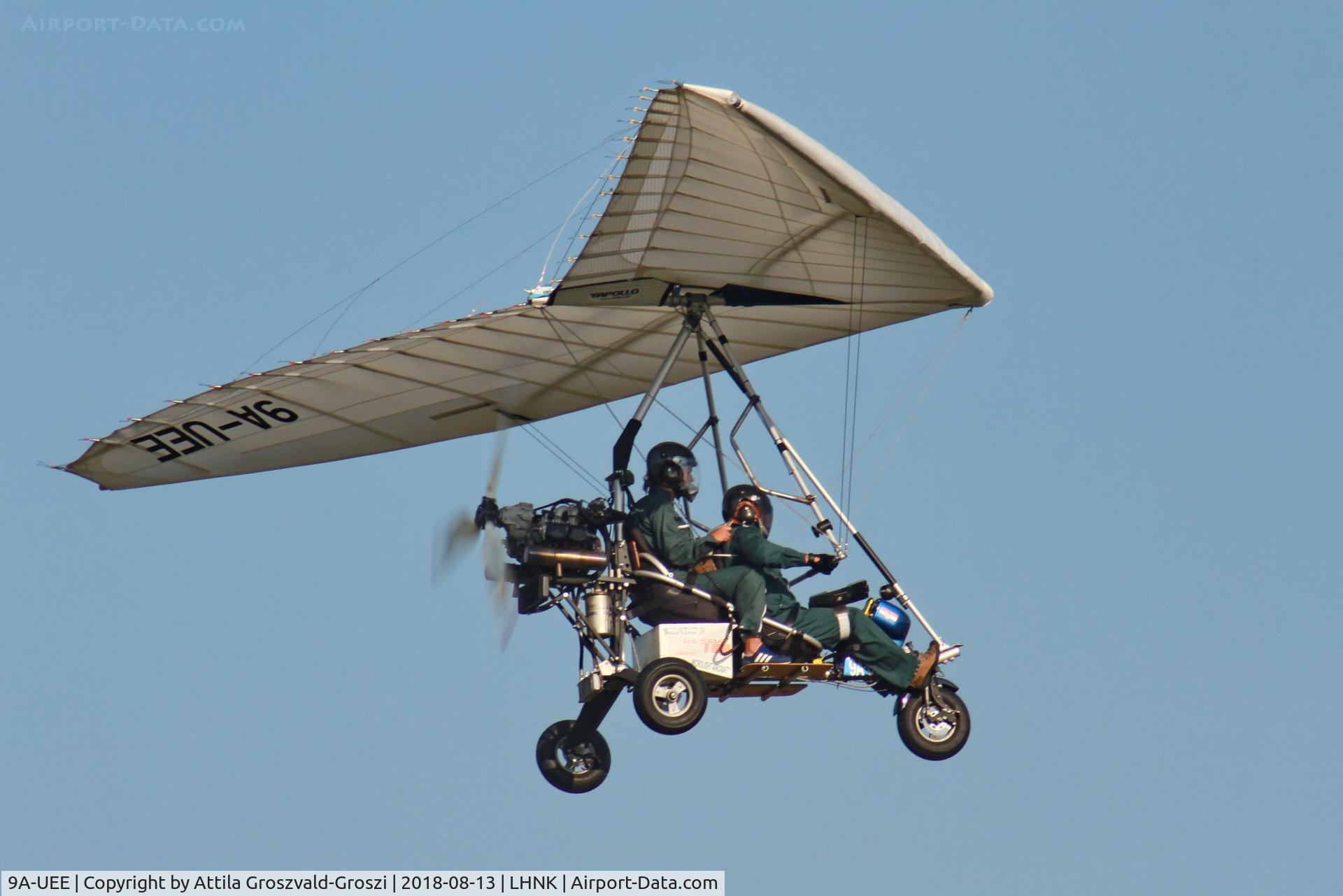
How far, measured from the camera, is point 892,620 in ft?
80.6

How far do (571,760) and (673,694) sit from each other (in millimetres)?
2010

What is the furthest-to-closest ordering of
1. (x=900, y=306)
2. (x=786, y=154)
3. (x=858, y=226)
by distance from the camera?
(x=900, y=306)
(x=858, y=226)
(x=786, y=154)

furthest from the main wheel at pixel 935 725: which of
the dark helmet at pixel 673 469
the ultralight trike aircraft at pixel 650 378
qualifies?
the dark helmet at pixel 673 469

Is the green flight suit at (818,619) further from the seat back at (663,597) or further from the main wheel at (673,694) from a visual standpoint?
the main wheel at (673,694)

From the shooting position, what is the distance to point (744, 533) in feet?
78.4

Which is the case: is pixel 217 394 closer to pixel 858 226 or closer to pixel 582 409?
pixel 582 409

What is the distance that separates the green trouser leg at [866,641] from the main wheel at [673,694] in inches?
48.5

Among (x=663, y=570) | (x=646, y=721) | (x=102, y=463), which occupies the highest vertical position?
(x=102, y=463)

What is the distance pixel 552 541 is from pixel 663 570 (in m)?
1.14

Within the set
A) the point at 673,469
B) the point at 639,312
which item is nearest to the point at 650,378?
the point at 639,312

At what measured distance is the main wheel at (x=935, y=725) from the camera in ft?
81.5

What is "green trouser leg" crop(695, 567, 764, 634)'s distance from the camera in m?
23.8

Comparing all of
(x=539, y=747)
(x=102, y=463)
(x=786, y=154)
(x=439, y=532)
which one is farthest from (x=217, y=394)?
(x=786, y=154)

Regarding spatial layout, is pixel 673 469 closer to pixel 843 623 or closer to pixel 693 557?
pixel 693 557
